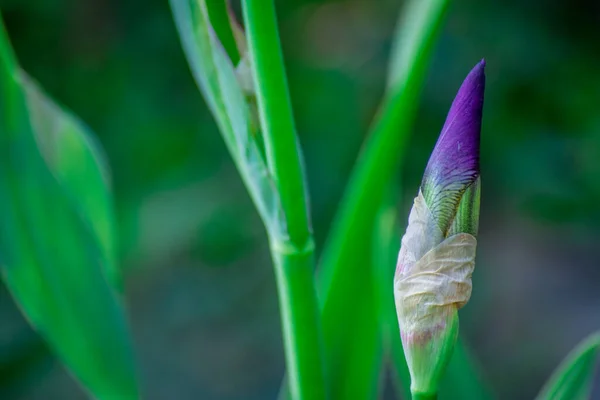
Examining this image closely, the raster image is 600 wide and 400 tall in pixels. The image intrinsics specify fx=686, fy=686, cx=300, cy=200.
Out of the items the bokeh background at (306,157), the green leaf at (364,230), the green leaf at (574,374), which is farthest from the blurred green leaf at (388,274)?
the bokeh background at (306,157)

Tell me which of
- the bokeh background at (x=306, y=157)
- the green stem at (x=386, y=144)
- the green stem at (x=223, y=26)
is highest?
the green stem at (x=223, y=26)

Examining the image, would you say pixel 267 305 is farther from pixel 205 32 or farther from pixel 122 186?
pixel 205 32

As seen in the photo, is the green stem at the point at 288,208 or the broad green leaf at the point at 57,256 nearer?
the green stem at the point at 288,208

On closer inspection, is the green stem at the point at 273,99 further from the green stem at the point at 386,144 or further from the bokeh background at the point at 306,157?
the bokeh background at the point at 306,157

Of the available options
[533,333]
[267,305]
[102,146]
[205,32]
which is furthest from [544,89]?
[205,32]

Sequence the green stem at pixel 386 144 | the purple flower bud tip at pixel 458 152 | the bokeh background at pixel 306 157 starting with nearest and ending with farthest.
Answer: the purple flower bud tip at pixel 458 152 → the green stem at pixel 386 144 → the bokeh background at pixel 306 157

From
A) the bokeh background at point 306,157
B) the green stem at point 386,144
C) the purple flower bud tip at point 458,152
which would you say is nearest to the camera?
the purple flower bud tip at point 458,152

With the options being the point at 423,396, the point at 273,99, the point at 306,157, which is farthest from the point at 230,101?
the point at 306,157

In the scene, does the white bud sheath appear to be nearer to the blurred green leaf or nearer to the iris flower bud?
the iris flower bud
